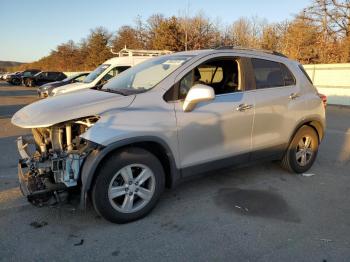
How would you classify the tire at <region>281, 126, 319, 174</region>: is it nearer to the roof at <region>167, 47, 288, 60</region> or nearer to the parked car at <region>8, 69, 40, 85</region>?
the roof at <region>167, 47, 288, 60</region>

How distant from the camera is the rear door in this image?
14.8 feet

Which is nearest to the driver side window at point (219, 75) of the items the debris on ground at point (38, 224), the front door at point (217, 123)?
the front door at point (217, 123)

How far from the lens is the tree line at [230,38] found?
25844 millimetres

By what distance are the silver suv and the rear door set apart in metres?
0.01

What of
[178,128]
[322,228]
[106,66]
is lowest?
[322,228]

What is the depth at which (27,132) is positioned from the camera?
8531 millimetres

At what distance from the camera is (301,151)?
17.1 ft

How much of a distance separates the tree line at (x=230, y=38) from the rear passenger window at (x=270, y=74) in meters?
19.9

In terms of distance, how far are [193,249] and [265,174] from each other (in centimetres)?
249

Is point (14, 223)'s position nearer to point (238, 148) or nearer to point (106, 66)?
point (238, 148)

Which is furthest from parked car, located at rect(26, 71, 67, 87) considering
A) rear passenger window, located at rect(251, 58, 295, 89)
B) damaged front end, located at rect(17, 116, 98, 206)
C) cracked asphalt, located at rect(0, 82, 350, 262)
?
damaged front end, located at rect(17, 116, 98, 206)

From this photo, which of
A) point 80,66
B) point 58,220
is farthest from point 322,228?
point 80,66

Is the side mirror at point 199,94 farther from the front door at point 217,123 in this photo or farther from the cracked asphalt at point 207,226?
the cracked asphalt at point 207,226

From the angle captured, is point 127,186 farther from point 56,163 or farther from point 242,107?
point 242,107
